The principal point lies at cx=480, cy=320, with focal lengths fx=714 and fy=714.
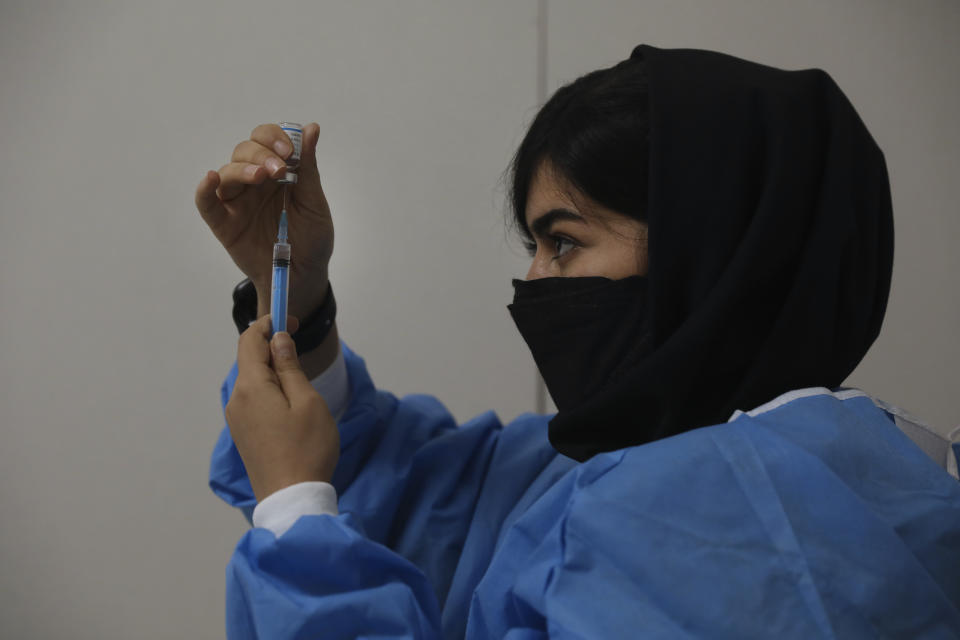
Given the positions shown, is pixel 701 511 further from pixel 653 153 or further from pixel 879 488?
pixel 653 153

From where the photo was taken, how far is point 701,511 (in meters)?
0.51

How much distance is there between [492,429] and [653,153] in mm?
532

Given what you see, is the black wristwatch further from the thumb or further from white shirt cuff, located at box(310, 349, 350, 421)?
the thumb

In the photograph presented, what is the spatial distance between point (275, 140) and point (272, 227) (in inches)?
7.5

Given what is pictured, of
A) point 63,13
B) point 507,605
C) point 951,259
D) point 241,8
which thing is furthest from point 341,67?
point 951,259

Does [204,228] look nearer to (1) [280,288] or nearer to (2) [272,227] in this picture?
(2) [272,227]

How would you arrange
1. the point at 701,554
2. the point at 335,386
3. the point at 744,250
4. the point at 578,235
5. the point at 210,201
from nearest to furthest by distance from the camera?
the point at 701,554
the point at 744,250
the point at 578,235
the point at 210,201
the point at 335,386

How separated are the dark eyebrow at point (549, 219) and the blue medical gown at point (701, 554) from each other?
11.0 inches

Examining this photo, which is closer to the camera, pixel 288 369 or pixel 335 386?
pixel 288 369

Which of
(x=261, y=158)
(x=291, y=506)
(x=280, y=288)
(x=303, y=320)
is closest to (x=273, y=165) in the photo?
(x=261, y=158)

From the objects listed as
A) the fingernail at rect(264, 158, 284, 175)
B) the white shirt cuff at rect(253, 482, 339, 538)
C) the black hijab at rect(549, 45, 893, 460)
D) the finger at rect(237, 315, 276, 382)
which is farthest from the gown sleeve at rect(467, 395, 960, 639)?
the fingernail at rect(264, 158, 284, 175)

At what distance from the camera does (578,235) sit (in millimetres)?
765

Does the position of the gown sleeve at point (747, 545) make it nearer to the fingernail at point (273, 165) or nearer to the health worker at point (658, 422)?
the health worker at point (658, 422)

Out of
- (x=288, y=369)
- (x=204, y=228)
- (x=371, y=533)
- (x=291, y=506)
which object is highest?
(x=204, y=228)
